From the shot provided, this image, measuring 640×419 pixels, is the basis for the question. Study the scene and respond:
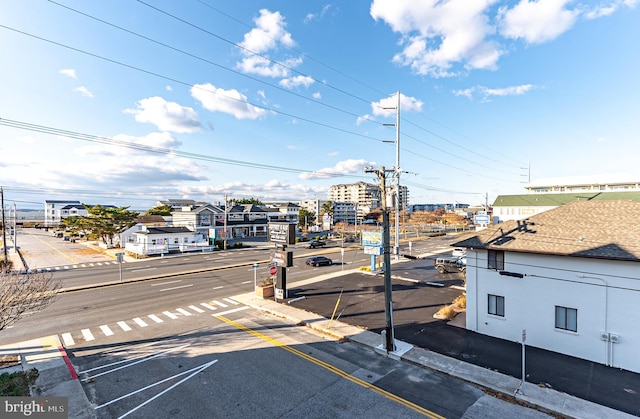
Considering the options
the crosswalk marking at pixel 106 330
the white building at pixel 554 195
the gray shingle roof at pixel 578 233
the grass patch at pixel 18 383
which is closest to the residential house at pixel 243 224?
the crosswalk marking at pixel 106 330

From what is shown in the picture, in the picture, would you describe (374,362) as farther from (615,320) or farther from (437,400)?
(615,320)

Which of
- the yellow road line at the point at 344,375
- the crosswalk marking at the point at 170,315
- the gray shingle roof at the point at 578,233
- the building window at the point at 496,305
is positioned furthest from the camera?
the crosswalk marking at the point at 170,315

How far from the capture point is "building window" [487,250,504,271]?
56.6 ft

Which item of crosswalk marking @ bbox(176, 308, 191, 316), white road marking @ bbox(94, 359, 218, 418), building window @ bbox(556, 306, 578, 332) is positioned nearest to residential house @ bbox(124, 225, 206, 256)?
crosswalk marking @ bbox(176, 308, 191, 316)

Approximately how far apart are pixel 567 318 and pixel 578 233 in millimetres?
4802

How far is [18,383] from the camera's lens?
10.7 m

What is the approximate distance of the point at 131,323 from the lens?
19.0 m

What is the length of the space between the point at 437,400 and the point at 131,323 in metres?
18.8

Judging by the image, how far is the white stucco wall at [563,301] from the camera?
43.7 ft

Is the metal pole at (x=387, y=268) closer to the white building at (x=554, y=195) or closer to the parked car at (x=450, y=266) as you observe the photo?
the parked car at (x=450, y=266)

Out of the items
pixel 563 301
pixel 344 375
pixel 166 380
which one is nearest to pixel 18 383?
pixel 166 380

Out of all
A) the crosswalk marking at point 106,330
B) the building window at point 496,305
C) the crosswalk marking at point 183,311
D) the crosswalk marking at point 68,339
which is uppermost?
the building window at point 496,305

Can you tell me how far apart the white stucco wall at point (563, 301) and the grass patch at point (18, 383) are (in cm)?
2161

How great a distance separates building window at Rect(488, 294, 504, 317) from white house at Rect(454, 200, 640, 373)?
0.05 m
